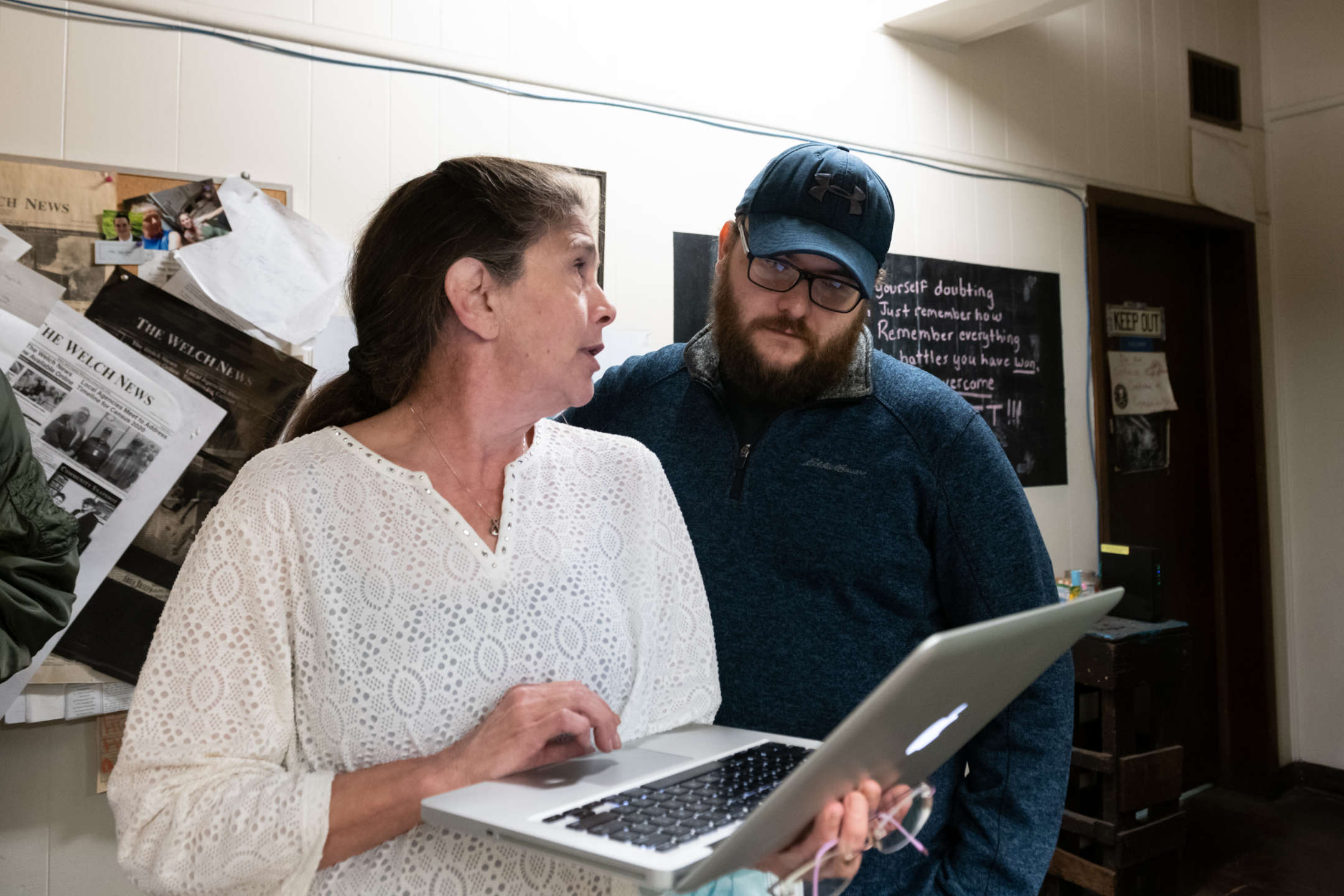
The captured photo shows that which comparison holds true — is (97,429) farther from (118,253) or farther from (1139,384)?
(1139,384)

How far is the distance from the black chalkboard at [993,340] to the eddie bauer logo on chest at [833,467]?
1451 mm

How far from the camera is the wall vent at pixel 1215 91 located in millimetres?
3551

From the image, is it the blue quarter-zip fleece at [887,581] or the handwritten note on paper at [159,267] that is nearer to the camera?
the blue quarter-zip fleece at [887,581]

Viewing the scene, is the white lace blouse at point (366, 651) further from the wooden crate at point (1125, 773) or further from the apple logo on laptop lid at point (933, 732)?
the wooden crate at point (1125, 773)

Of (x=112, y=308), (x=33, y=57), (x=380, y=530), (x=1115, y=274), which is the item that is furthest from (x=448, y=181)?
(x=1115, y=274)

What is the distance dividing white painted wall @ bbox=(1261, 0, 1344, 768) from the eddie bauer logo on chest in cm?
320

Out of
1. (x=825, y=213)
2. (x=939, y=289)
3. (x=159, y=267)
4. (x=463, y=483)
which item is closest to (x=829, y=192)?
(x=825, y=213)

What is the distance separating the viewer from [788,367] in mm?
1271

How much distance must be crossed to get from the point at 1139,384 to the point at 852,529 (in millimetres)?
2625

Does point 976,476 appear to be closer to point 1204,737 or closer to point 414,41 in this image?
point 414,41

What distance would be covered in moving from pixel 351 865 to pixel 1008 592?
0.81 meters

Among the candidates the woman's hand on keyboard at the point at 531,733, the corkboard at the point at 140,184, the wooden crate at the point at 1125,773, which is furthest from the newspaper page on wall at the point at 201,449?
the wooden crate at the point at 1125,773

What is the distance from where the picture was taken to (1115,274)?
344 cm

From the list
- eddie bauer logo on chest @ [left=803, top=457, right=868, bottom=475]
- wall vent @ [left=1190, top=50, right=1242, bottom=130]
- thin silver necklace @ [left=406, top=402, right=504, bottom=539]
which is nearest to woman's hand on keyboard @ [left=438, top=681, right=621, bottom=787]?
thin silver necklace @ [left=406, top=402, right=504, bottom=539]
